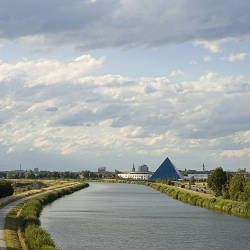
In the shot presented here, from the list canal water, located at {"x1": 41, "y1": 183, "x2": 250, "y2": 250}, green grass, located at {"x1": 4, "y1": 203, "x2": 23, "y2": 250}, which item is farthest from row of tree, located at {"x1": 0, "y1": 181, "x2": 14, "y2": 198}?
green grass, located at {"x1": 4, "y1": 203, "x2": 23, "y2": 250}

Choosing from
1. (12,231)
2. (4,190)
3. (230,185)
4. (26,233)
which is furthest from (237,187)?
(12,231)

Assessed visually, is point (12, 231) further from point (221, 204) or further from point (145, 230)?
point (221, 204)

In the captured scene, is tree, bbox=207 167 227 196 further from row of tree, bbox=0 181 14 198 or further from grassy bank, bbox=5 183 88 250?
grassy bank, bbox=5 183 88 250

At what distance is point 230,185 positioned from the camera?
71.2m

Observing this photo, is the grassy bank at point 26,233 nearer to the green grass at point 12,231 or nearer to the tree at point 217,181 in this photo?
the green grass at point 12,231

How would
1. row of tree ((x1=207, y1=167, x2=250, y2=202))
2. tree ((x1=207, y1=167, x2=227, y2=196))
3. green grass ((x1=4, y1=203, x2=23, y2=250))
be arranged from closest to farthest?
green grass ((x1=4, y1=203, x2=23, y2=250)), row of tree ((x1=207, y1=167, x2=250, y2=202)), tree ((x1=207, y1=167, x2=227, y2=196))

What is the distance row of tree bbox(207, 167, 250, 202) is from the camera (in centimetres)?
6388

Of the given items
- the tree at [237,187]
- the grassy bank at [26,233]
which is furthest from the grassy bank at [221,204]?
the grassy bank at [26,233]

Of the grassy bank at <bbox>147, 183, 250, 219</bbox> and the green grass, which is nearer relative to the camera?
the green grass

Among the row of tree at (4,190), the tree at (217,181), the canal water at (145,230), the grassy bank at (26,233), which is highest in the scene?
the tree at (217,181)

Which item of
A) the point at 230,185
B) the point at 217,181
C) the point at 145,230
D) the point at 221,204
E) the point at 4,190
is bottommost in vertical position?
the point at 145,230

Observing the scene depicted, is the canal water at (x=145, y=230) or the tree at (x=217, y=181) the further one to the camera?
the tree at (x=217, y=181)

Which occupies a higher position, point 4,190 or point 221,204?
point 4,190

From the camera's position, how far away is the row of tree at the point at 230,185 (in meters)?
63.9
